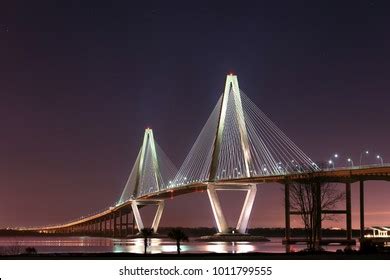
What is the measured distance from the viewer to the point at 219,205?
287ft

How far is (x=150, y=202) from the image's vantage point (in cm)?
12069

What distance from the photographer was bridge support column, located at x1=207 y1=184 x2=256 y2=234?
86750 mm

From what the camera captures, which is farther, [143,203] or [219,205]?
[143,203]

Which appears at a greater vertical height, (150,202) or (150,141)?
(150,141)

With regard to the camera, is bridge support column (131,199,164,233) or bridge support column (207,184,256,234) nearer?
bridge support column (207,184,256,234)

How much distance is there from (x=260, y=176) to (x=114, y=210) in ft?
185

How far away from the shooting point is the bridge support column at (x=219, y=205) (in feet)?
285

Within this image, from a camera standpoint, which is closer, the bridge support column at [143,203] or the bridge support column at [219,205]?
the bridge support column at [219,205]
